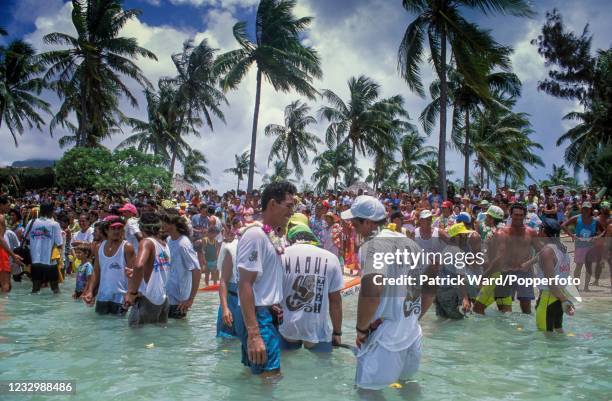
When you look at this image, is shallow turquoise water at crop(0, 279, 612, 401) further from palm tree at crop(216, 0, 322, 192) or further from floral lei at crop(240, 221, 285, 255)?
palm tree at crop(216, 0, 322, 192)

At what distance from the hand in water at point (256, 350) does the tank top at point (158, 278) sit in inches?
116

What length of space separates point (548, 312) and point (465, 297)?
1.12 meters

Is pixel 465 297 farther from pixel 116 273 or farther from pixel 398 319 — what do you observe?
pixel 116 273

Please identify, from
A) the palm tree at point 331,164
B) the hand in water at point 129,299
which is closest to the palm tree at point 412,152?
the palm tree at point 331,164

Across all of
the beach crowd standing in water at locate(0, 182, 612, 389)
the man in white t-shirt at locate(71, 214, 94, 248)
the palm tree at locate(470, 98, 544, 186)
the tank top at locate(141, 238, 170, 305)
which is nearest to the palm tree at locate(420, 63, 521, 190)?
the palm tree at locate(470, 98, 544, 186)

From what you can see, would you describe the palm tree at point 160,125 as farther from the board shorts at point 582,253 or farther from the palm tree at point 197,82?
the board shorts at point 582,253

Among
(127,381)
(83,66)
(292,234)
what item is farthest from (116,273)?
(83,66)

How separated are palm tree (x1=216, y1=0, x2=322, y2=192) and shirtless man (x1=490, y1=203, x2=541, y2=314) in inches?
765

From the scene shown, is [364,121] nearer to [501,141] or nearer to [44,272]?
[501,141]

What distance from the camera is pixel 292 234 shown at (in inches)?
191

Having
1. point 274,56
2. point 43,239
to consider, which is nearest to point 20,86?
point 274,56

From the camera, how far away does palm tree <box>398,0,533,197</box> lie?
62.3ft

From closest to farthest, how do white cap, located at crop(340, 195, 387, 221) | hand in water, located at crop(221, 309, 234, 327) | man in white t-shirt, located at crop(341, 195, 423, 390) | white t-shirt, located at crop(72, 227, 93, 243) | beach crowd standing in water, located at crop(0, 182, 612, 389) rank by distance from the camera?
man in white t-shirt, located at crop(341, 195, 423, 390) < beach crowd standing in water, located at crop(0, 182, 612, 389) < white cap, located at crop(340, 195, 387, 221) < hand in water, located at crop(221, 309, 234, 327) < white t-shirt, located at crop(72, 227, 93, 243)

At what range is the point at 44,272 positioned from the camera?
405 inches
